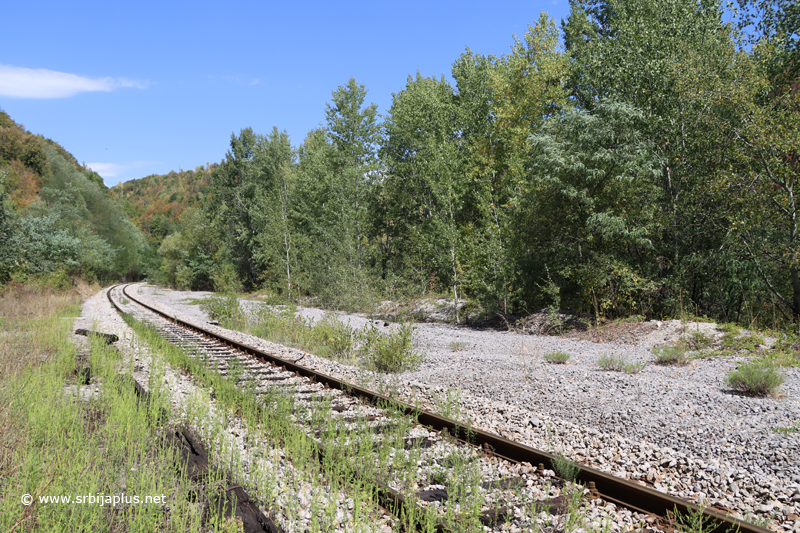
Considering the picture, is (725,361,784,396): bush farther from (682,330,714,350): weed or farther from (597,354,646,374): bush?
(682,330,714,350): weed

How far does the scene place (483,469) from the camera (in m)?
4.35

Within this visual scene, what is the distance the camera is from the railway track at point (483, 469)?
337 cm

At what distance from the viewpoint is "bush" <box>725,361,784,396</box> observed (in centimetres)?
646

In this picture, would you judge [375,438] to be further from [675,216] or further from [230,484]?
[675,216]

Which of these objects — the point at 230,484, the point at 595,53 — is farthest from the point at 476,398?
the point at 595,53

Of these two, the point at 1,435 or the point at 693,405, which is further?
the point at 693,405

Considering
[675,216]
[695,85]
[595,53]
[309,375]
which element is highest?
[595,53]

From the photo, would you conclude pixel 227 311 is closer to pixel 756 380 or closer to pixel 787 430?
pixel 756 380

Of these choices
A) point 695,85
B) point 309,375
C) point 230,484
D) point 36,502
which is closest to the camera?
point 36,502

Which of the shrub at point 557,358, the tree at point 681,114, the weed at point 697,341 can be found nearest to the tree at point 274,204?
the tree at point 681,114

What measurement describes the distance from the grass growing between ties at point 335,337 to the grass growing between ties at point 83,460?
4.63m

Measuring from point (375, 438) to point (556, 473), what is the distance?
6.25 feet

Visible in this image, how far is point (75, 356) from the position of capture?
8289 millimetres

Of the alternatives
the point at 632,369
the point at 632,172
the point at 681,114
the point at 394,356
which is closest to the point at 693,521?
the point at 632,369
